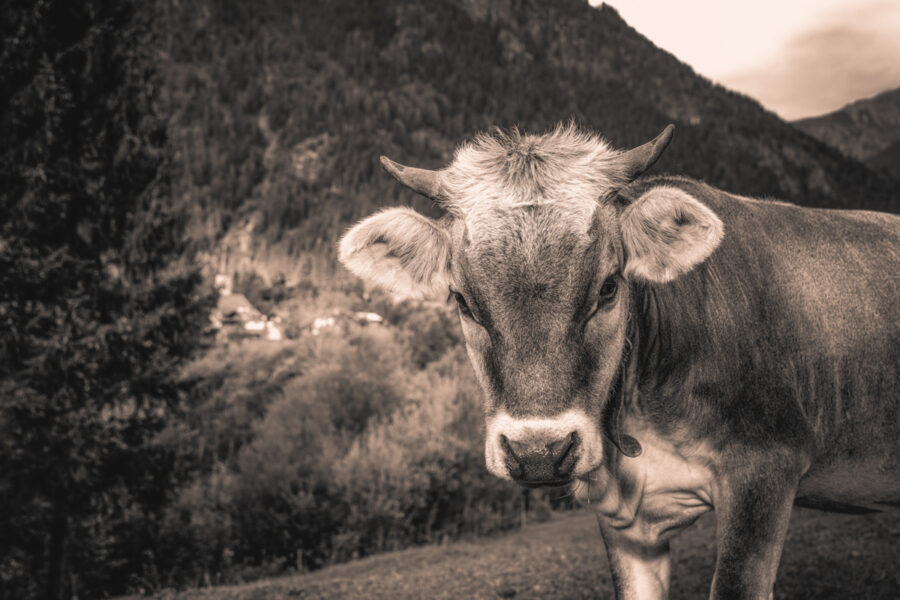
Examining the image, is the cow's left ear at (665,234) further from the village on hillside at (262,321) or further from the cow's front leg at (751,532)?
the village on hillside at (262,321)

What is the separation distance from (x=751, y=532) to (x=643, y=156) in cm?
169

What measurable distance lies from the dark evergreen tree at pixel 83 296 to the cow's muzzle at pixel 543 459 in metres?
12.2

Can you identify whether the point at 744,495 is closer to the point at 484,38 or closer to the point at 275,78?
the point at 275,78

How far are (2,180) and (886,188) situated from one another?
269ft

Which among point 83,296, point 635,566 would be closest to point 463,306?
point 635,566

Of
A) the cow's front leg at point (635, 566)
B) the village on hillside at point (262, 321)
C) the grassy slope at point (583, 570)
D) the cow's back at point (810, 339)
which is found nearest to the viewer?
the cow's back at point (810, 339)

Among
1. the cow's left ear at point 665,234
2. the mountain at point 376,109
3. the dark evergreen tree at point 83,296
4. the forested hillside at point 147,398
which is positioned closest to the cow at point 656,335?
the cow's left ear at point 665,234

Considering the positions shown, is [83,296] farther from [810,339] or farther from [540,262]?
[810,339]

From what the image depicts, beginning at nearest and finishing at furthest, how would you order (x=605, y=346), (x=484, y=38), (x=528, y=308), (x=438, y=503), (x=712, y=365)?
(x=528, y=308)
(x=605, y=346)
(x=712, y=365)
(x=438, y=503)
(x=484, y=38)

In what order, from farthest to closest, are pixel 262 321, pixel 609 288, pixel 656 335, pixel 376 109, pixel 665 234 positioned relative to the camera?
pixel 376 109, pixel 262 321, pixel 656 335, pixel 665 234, pixel 609 288

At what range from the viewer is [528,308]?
2498 mm

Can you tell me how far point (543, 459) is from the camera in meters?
2.38

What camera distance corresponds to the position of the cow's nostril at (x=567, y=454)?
2.39m

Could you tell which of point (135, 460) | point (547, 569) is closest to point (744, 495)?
point (547, 569)
